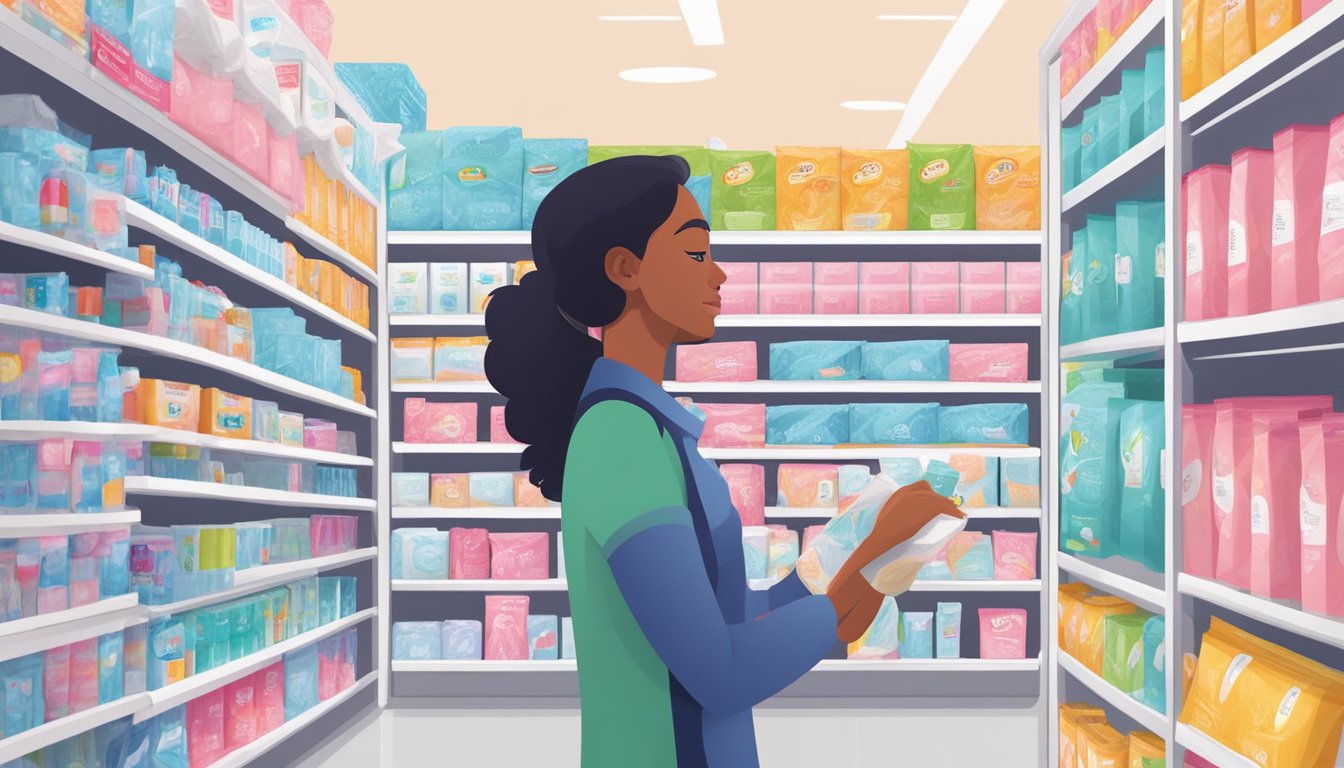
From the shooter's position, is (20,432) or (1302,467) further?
(20,432)

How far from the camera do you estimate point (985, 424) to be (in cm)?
558

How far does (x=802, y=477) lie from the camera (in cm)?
558

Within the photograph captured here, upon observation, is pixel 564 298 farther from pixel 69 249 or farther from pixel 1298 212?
pixel 69 249

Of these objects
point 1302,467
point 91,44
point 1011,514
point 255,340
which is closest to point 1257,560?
point 1302,467

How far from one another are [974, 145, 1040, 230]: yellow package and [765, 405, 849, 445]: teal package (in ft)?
4.14

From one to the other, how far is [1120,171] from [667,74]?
6.65m

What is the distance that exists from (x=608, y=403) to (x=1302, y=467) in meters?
1.22

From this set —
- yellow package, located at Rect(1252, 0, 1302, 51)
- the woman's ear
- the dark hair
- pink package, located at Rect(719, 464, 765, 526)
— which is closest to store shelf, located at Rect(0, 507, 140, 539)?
the dark hair

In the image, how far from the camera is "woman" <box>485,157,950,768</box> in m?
1.17

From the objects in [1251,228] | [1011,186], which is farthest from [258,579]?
[1011,186]

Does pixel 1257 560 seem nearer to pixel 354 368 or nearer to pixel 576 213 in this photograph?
pixel 576 213

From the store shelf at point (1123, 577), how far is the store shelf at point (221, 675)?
2457 millimetres

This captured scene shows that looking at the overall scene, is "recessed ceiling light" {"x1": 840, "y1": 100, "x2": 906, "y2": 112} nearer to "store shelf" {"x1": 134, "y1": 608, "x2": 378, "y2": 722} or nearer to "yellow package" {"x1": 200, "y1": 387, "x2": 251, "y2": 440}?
"store shelf" {"x1": 134, "y1": 608, "x2": 378, "y2": 722}

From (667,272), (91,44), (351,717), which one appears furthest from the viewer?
(351,717)
